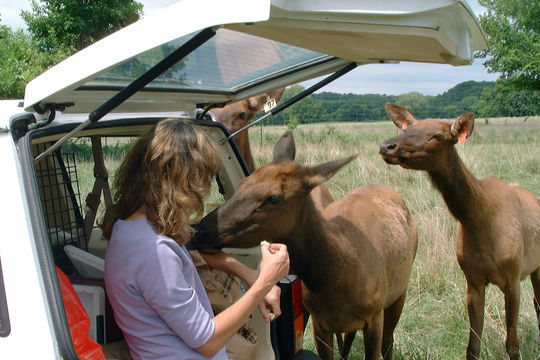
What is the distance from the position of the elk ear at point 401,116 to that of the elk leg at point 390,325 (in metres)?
1.63

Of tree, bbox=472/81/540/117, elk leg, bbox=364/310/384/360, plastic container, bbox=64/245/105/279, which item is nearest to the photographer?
plastic container, bbox=64/245/105/279

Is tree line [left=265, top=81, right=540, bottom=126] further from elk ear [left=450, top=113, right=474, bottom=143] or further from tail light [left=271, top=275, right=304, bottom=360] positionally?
tail light [left=271, top=275, right=304, bottom=360]

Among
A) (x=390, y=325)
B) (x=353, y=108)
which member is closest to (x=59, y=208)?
(x=390, y=325)

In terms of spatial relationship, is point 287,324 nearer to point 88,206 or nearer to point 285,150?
point 285,150

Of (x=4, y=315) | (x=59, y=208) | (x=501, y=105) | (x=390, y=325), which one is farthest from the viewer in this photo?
(x=501, y=105)

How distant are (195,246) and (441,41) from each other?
5.33 ft

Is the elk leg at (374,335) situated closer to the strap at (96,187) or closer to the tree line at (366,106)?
the strap at (96,187)

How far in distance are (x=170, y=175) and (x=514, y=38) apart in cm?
2486

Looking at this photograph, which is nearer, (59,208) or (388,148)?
(59,208)

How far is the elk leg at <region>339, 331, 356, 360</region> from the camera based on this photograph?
4344mm

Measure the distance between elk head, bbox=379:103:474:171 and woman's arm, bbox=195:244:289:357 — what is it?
2332 mm

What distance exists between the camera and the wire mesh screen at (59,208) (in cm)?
288

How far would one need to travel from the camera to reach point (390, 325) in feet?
15.3

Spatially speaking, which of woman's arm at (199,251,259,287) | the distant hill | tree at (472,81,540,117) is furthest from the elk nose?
tree at (472,81,540,117)
